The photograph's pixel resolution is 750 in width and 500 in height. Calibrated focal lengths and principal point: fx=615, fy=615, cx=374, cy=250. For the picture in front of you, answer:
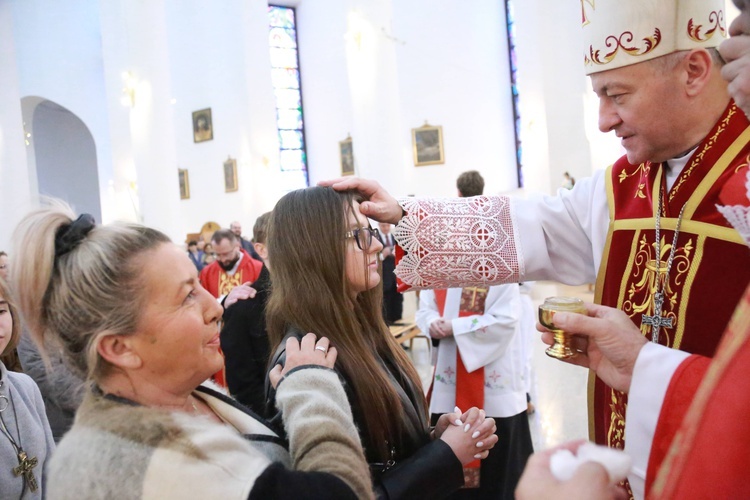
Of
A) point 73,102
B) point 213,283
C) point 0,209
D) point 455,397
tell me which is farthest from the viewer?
point 73,102

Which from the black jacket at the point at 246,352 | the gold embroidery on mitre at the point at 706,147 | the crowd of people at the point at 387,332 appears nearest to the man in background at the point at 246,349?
the black jacket at the point at 246,352

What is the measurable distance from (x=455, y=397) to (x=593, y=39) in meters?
2.55

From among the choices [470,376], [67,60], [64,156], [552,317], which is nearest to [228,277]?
[470,376]

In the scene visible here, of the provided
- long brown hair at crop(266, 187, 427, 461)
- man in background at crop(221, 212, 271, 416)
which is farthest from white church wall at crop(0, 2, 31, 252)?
long brown hair at crop(266, 187, 427, 461)

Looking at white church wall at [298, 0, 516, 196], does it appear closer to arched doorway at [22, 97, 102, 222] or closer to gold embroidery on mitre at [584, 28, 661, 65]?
arched doorway at [22, 97, 102, 222]

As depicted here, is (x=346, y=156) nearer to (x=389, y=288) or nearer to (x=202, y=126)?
(x=202, y=126)

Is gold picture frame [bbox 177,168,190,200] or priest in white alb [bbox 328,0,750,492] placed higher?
gold picture frame [bbox 177,168,190,200]

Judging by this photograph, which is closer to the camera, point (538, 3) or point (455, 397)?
point (455, 397)

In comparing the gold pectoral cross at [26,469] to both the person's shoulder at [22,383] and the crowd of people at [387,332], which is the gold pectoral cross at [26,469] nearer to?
the crowd of people at [387,332]

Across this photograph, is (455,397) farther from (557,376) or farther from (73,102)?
(73,102)

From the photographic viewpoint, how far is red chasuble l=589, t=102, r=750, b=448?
1478mm

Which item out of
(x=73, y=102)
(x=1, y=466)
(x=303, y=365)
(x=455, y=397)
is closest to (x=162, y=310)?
(x=303, y=365)

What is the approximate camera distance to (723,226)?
1484 mm

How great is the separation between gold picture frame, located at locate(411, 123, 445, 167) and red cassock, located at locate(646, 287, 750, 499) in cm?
1492
